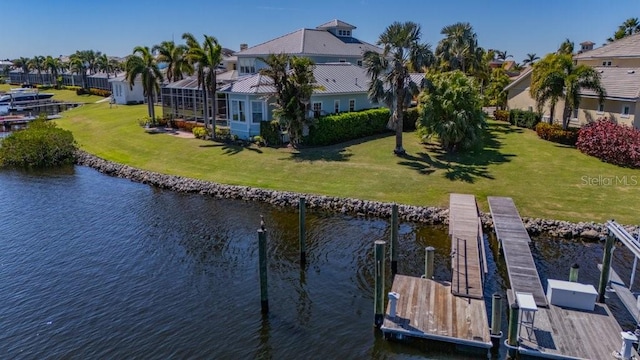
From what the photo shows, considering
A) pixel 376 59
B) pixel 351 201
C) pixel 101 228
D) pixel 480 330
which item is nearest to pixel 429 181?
pixel 351 201

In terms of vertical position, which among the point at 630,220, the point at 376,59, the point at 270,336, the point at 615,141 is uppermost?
the point at 376,59

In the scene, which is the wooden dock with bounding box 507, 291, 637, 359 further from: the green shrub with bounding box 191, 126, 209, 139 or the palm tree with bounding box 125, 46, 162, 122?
the palm tree with bounding box 125, 46, 162, 122

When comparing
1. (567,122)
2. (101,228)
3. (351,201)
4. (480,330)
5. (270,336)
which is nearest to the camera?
(480,330)

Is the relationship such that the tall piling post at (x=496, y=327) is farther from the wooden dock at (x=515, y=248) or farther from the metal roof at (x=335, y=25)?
the metal roof at (x=335, y=25)

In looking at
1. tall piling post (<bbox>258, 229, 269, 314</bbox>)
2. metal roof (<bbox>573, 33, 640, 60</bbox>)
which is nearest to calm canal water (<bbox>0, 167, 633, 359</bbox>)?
tall piling post (<bbox>258, 229, 269, 314</bbox>)

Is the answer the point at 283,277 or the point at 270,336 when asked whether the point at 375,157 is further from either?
the point at 270,336

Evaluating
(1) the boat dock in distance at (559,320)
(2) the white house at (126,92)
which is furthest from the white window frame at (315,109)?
(2) the white house at (126,92)
